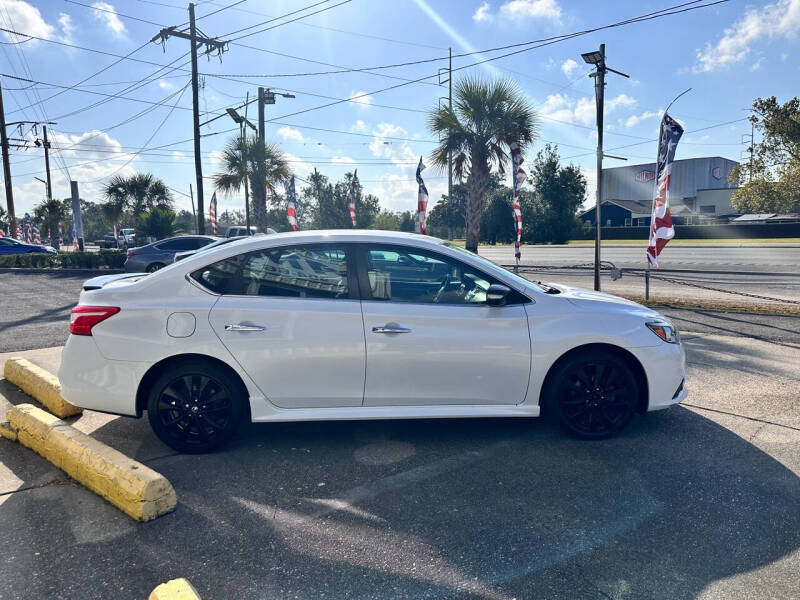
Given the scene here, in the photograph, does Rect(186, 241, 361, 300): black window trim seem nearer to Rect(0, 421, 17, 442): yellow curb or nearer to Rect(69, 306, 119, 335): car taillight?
Rect(69, 306, 119, 335): car taillight

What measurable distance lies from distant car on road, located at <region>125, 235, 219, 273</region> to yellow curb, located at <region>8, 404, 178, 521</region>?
13.6 m

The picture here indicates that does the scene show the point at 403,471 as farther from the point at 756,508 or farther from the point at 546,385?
the point at 756,508

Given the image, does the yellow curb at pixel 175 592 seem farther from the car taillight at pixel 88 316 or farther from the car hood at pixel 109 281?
the car hood at pixel 109 281

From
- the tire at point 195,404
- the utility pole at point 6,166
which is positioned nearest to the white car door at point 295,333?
the tire at point 195,404

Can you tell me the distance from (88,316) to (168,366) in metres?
0.67

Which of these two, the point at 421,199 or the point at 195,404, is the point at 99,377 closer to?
the point at 195,404

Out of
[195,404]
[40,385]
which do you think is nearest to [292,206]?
[40,385]

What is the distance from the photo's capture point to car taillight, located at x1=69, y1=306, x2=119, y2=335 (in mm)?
3928

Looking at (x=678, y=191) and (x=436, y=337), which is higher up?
(x=678, y=191)

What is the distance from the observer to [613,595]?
2469 mm

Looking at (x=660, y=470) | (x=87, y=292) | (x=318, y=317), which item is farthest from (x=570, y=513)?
(x=87, y=292)

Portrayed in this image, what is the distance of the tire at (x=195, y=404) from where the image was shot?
3.93m

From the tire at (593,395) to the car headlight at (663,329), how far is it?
1.11ft

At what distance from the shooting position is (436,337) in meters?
3.92
